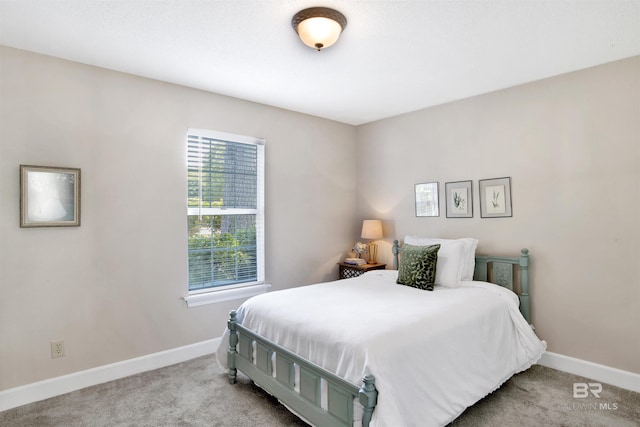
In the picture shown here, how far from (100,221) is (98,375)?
1.24 m

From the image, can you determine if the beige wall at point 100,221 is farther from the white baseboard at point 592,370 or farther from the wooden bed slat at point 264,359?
the white baseboard at point 592,370

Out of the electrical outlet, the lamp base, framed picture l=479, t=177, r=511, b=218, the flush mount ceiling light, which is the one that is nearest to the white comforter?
framed picture l=479, t=177, r=511, b=218

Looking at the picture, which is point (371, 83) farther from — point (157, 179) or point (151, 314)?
point (151, 314)

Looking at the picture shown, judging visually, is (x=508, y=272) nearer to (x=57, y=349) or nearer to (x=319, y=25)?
(x=319, y=25)

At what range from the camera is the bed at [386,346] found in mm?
1833

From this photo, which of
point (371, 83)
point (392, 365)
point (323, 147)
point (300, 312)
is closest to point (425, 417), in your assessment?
point (392, 365)

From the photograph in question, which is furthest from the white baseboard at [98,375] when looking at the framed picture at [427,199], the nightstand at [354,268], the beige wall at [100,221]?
the framed picture at [427,199]

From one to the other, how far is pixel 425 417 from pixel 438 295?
1.09m

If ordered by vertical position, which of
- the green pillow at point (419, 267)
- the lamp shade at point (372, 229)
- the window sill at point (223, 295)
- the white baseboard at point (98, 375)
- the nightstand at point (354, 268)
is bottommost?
the white baseboard at point (98, 375)

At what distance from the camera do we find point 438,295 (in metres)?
2.80

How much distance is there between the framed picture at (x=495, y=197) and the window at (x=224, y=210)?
7.58ft

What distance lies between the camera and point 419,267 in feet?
10.2

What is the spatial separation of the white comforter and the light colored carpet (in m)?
0.17

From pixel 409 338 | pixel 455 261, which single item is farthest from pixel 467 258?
pixel 409 338
